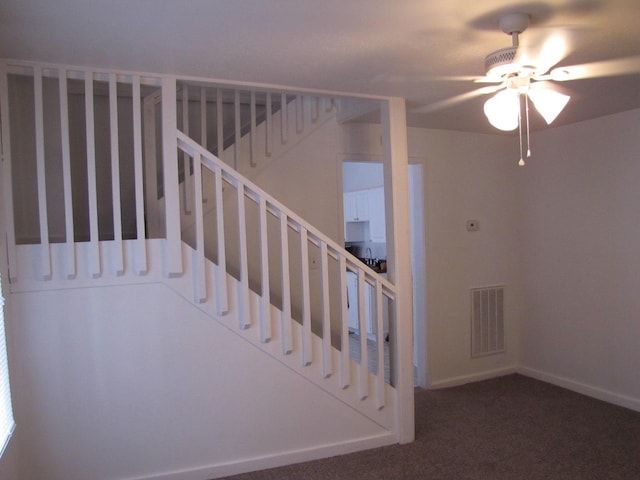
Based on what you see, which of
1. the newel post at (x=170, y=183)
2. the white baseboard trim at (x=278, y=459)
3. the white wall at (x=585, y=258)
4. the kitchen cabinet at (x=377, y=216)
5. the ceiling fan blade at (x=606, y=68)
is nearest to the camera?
the ceiling fan blade at (x=606, y=68)

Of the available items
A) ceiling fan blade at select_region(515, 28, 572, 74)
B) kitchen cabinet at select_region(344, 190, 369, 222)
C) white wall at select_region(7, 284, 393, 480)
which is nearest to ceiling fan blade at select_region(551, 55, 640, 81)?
ceiling fan blade at select_region(515, 28, 572, 74)

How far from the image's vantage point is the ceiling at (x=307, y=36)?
1815 mm

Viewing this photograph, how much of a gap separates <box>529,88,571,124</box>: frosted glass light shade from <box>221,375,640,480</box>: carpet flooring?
2025 millimetres

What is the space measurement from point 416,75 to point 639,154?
6.77ft

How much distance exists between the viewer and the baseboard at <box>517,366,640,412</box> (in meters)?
3.65

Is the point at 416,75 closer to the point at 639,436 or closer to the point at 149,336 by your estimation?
the point at 149,336

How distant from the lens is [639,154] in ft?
11.6

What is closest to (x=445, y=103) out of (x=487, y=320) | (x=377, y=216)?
(x=487, y=320)

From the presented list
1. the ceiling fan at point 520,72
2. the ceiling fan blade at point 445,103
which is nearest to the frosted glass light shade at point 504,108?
the ceiling fan at point 520,72

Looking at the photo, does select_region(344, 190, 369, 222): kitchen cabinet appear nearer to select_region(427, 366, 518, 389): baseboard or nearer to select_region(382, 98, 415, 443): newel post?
select_region(427, 366, 518, 389): baseboard

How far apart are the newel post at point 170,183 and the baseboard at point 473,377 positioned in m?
2.65

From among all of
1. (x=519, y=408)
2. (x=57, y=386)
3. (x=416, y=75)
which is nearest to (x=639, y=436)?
(x=519, y=408)

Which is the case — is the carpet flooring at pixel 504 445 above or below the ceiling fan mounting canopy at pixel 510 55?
below

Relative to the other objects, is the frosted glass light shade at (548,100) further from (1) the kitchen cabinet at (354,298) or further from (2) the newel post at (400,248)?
(1) the kitchen cabinet at (354,298)
